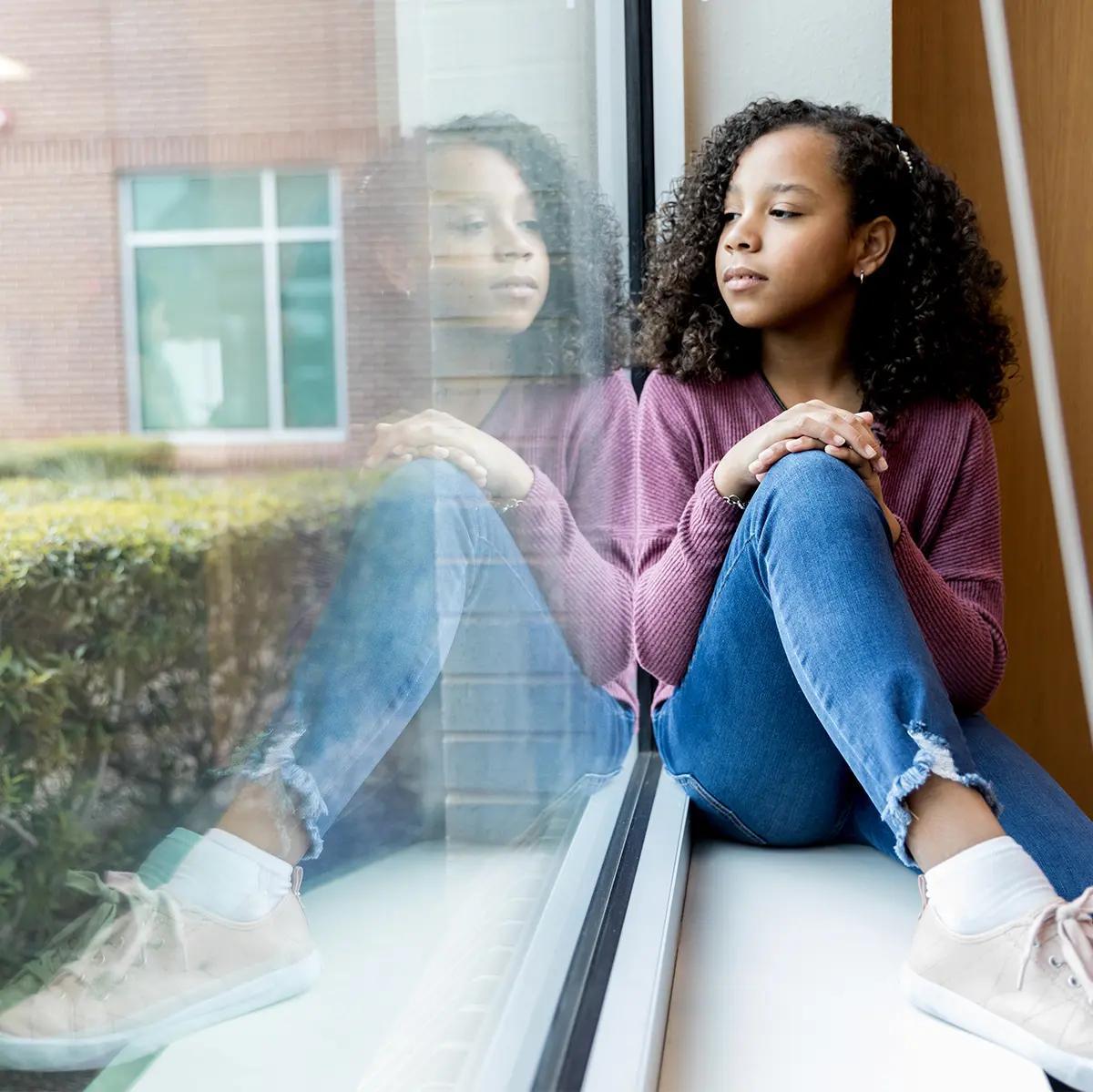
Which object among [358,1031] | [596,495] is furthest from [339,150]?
[596,495]

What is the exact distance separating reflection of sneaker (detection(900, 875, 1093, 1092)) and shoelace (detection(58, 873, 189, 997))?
532 mm

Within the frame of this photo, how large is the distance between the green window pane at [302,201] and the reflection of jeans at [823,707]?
1.62ft

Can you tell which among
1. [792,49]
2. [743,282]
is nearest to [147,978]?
[743,282]

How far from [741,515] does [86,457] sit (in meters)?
0.76

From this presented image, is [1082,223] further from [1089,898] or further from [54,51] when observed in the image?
[54,51]

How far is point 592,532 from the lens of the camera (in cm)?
114

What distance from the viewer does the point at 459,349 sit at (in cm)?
67

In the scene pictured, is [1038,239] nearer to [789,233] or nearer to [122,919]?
[789,233]

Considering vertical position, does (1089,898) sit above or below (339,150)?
below

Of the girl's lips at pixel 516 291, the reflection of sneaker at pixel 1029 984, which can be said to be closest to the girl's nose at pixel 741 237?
the girl's lips at pixel 516 291

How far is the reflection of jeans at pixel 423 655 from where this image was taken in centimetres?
49

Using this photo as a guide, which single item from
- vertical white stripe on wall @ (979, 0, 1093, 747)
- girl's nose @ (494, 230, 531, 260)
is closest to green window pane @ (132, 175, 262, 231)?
girl's nose @ (494, 230, 531, 260)

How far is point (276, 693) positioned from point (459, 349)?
0.30 meters

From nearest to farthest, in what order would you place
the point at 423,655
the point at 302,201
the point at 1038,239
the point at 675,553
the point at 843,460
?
the point at 302,201
the point at 423,655
the point at 843,460
the point at 675,553
the point at 1038,239
